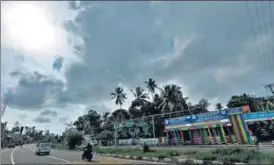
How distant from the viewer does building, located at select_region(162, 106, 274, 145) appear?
37938mm

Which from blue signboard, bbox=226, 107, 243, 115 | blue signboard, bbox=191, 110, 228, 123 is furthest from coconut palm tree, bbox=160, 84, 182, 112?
blue signboard, bbox=226, 107, 243, 115

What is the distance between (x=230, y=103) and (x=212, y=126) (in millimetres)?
19091

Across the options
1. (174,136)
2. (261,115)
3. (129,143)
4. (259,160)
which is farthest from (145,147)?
(129,143)

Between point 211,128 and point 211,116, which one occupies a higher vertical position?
point 211,116

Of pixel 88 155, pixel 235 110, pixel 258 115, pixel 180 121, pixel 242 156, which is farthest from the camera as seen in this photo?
pixel 180 121

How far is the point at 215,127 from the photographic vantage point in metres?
42.3

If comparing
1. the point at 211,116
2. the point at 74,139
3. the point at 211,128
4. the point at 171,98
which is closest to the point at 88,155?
the point at 211,116

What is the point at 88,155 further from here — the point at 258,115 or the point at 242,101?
the point at 242,101

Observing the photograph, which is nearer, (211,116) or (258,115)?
(258,115)

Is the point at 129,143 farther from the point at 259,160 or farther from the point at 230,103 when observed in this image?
the point at 259,160

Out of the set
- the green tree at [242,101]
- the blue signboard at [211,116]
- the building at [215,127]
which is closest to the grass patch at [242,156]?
the building at [215,127]

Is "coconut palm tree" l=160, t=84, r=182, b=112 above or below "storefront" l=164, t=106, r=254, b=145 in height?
above

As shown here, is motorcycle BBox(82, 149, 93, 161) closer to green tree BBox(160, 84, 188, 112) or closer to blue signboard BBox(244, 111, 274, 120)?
blue signboard BBox(244, 111, 274, 120)

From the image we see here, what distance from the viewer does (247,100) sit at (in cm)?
5650
